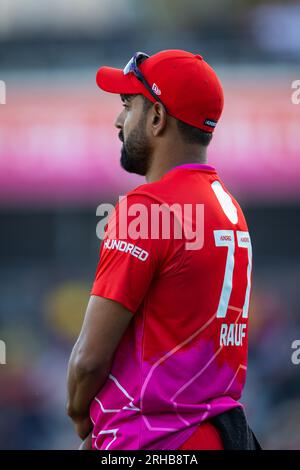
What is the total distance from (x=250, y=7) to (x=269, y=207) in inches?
161

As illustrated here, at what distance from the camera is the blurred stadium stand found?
9.87 metres

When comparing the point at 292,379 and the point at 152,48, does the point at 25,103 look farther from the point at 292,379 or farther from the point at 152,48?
the point at 292,379

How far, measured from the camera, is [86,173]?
11766mm

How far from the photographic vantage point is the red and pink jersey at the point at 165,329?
267cm

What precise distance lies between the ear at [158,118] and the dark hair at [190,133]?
0.03 m

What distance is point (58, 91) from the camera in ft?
41.1

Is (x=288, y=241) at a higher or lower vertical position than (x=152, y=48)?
lower

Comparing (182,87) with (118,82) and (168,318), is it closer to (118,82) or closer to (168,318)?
(118,82)

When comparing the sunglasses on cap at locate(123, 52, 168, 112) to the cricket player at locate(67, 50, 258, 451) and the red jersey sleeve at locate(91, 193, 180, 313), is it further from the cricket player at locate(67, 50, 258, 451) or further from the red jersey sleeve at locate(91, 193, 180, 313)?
the red jersey sleeve at locate(91, 193, 180, 313)

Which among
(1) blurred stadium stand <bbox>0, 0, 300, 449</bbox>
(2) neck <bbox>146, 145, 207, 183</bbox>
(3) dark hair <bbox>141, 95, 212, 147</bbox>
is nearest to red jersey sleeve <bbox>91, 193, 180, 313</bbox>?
(2) neck <bbox>146, 145, 207, 183</bbox>
